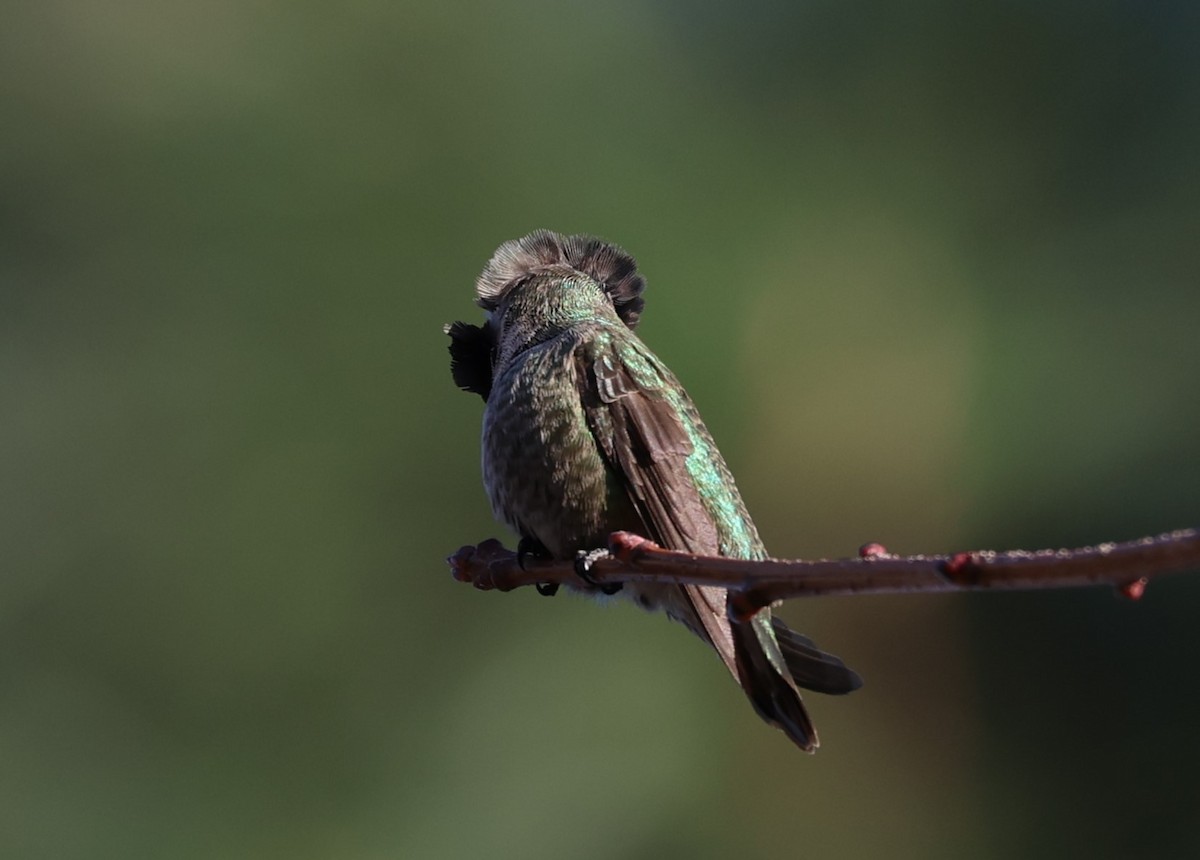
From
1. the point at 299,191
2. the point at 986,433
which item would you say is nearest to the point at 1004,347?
the point at 986,433

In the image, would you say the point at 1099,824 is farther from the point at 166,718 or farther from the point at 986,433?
the point at 166,718

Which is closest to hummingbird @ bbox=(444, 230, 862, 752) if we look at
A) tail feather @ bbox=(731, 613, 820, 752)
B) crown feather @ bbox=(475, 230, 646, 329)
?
tail feather @ bbox=(731, 613, 820, 752)

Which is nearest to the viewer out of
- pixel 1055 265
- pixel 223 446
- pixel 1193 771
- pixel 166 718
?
pixel 1193 771

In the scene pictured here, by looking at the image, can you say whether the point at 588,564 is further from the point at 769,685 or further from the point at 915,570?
the point at 915,570

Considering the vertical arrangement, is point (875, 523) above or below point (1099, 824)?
above

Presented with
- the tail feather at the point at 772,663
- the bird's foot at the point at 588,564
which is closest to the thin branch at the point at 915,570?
the bird's foot at the point at 588,564

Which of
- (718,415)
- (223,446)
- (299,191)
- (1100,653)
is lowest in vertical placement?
(1100,653)
